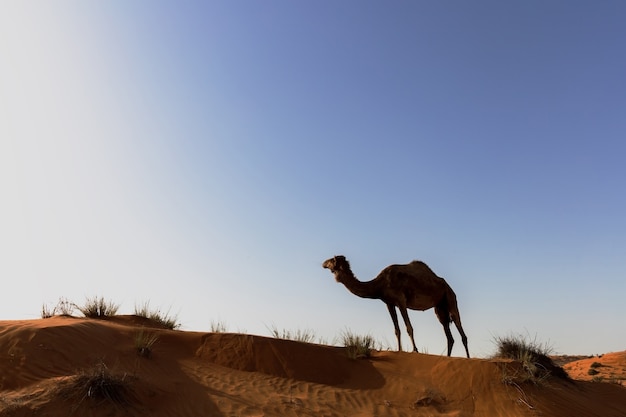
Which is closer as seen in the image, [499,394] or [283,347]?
[499,394]

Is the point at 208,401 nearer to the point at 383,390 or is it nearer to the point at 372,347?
the point at 383,390

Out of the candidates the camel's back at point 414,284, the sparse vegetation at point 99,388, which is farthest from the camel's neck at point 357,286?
the sparse vegetation at point 99,388

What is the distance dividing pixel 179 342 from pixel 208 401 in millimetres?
3523

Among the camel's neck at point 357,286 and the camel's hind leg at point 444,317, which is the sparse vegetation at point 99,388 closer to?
the camel's neck at point 357,286

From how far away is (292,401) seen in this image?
33.3 feet

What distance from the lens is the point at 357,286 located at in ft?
50.1

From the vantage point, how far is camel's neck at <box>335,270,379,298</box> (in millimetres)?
15195

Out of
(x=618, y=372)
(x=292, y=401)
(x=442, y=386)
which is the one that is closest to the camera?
(x=292, y=401)

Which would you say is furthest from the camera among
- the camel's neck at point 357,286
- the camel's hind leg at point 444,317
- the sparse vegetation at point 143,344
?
the camel's hind leg at point 444,317

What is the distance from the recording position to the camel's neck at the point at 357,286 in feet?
49.9

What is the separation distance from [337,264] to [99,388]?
8715 mm

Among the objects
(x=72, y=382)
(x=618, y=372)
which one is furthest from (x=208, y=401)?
(x=618, y=372)

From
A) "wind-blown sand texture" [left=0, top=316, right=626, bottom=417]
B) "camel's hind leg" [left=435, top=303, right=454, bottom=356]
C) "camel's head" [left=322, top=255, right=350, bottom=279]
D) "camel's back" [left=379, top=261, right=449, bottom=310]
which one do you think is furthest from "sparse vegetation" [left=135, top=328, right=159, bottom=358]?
"camel's hind leg" [left=435, top=303, right=454, bottom=356]

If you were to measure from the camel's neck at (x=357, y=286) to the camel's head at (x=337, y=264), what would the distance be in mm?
155
